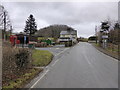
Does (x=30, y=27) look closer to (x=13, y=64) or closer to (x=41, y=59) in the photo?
(x=41, y=59)

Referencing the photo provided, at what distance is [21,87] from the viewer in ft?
26.2

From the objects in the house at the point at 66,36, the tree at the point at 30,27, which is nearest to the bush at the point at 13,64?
the house at the point at 66,36

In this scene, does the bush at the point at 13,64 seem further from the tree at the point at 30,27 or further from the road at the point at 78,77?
the tree at the point at 30,27

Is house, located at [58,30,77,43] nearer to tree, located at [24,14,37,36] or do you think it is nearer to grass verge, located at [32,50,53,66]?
tree, located at [24,14,37,36]

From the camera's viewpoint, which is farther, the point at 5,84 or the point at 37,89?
the point at 5,84

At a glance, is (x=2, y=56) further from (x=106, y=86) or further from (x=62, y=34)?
(x=62, y=34)

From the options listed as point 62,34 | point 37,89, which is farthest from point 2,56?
point 62,34

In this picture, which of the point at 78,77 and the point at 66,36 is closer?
the point at 78,77

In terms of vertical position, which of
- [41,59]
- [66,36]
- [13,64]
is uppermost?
[66,36]

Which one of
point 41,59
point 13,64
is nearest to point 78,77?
point 13,64

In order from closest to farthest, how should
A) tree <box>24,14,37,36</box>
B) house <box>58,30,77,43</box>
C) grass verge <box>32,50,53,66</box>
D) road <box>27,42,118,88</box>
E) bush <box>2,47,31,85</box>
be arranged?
road <box>27,42,118,88</box>
bush <box>2,47,31,85</box>
grass verge <box>32,50,53,66</box>
house <box>58,30,77,43</box>
tree <box>24,14,37,36</box>

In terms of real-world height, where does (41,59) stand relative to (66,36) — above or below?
below

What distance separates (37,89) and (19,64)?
4.12m

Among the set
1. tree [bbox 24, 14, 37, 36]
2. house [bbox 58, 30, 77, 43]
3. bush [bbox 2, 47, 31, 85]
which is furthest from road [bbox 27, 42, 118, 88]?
tree [bbox 24, 14, 37, 36]
